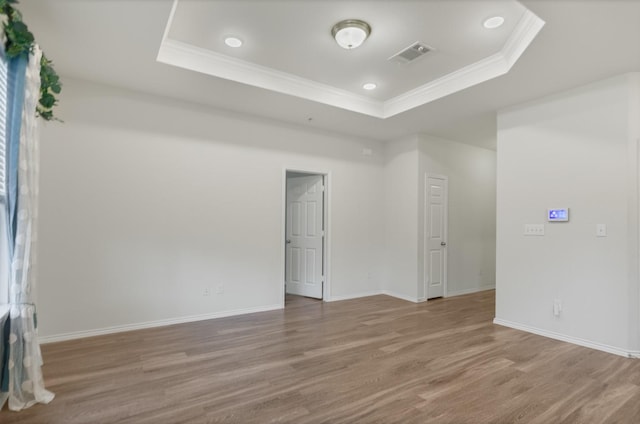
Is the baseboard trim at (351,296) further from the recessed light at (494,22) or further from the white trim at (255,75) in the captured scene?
the recessed light at (494,22)

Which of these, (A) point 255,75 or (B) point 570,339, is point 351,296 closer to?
(B) point 570,339

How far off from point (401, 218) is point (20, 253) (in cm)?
490

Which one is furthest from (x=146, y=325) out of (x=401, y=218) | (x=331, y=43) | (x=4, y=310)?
(x=401, y=218)

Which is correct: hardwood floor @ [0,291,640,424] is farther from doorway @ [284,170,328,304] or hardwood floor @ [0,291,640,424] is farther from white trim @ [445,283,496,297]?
white trim @ [445,283,496,297]

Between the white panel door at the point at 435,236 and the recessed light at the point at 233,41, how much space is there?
369cm

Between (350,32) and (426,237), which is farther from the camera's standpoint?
(426,237)

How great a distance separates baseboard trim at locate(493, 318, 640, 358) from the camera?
3.21 metres

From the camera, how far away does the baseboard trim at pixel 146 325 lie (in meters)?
3.47

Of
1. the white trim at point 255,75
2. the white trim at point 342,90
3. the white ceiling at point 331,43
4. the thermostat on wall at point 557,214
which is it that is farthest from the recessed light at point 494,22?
the thermostat on wall at point 557,214

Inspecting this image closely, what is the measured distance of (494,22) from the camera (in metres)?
2.82

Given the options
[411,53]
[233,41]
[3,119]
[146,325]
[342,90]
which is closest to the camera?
[3,119]

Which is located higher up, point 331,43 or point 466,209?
point 331,43

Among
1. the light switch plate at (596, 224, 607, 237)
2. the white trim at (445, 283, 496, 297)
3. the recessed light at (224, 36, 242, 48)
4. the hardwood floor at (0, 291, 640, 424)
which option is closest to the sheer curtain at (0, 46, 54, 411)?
the hardwood floor at (0, 291, 640, 424)

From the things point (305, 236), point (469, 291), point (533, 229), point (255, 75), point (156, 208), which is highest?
point (255, 75)
